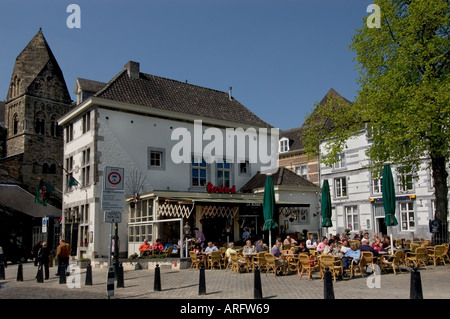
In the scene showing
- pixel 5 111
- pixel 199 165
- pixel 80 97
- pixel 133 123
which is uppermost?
pixel 5 111

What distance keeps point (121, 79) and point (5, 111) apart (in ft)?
100

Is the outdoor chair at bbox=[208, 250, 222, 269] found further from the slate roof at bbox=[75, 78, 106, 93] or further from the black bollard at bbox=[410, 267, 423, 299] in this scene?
the slate roof at bbox=[75, 78, 106, 93]

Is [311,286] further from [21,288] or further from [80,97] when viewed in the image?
[80,97]


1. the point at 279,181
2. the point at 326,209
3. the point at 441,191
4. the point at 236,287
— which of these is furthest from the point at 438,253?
the point at 279,181

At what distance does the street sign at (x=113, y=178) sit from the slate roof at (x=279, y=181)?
1698 cm

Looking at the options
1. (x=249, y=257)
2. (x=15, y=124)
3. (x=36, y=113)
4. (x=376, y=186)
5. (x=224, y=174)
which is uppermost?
(x=36, y=113)

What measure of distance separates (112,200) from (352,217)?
89.6 feet

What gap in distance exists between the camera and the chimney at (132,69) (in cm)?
2719

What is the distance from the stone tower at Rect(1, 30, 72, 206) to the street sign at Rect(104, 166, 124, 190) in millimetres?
36870

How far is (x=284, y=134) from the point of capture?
45562 mm

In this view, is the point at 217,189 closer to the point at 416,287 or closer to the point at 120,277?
the point at 120,277

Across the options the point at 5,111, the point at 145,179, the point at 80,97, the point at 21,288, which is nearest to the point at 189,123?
the point at 145,179

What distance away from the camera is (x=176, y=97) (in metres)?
28.2
